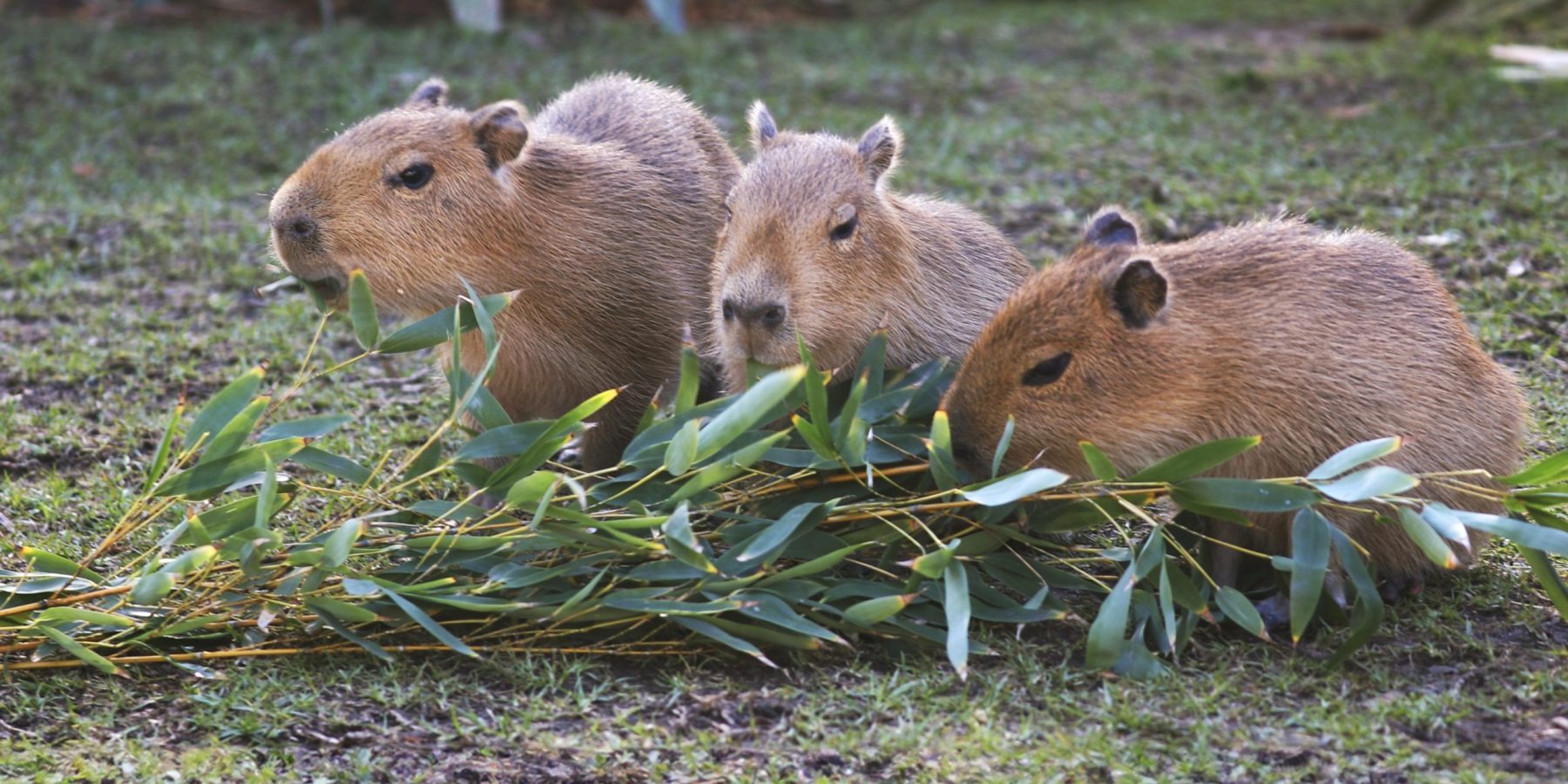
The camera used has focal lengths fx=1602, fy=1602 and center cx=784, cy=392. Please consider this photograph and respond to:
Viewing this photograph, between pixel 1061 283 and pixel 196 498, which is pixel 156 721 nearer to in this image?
pixel 196 498

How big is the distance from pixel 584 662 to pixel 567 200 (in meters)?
1.31

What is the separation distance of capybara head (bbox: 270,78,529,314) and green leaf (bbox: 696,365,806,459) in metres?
0.94

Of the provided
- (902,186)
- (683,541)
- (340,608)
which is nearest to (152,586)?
(340,608)

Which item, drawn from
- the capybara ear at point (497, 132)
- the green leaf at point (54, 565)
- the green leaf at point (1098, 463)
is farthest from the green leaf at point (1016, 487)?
the green leaf at point (54, 565)

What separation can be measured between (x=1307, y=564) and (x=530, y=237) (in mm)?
1896

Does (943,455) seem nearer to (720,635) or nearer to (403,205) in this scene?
(720,635)

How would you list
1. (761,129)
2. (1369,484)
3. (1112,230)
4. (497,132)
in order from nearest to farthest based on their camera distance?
1. (1369,484)
2. (1112,230)
3. (497,132)
4. (761,129)

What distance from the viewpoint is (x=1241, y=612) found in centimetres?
291

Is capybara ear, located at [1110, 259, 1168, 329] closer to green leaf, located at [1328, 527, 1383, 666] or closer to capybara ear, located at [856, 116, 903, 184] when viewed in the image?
green leaf, located at [1328, 527, 1383, 666]

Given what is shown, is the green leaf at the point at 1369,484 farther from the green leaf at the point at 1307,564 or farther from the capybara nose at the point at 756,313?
the capybara nose at the point at 756,313

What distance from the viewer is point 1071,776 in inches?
101

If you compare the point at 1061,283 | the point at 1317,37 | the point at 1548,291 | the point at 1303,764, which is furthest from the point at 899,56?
the point at 1303,764

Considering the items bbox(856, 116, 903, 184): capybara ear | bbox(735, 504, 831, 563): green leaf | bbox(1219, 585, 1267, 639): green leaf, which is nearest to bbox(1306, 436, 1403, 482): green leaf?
bbox(1219, 585, 1267, 639): green leaf

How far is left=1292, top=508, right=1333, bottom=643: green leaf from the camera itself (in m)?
2.79
